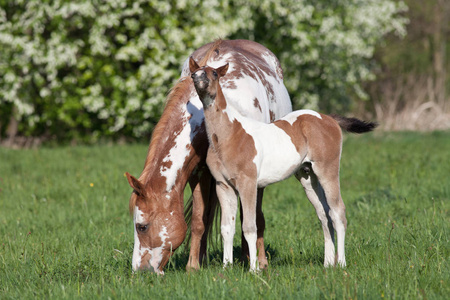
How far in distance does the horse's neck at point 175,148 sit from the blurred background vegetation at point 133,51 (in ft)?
29.1

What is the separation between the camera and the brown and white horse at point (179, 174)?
15.4ft

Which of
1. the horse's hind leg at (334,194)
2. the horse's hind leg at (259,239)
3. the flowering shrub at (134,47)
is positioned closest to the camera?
the horse's hind leg at (334,194)

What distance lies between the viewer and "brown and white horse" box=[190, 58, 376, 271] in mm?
Answer: 4312

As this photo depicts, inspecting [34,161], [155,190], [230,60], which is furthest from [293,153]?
[34,161]

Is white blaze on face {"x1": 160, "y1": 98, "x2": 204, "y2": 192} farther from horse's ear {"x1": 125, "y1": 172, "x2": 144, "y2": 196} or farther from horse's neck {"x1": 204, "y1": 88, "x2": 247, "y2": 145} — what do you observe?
horse's neck {"x1": 204, "y1": 88, "x2": 247, "y2": 145}

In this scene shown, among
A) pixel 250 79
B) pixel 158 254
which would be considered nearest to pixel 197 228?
pixel 158 254

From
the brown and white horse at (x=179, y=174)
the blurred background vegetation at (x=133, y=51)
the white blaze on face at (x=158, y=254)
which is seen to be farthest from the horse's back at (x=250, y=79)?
the blurred background vegetation at (x=133, y=51)

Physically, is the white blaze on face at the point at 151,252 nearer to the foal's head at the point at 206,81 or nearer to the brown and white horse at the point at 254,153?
the brown and white horse at the point at 254,153

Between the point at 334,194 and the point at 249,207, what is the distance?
73 centimetres

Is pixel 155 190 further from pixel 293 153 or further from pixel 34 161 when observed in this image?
pixel 34 161

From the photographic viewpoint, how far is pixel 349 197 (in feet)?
27.0

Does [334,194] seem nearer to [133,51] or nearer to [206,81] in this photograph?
[206,81]

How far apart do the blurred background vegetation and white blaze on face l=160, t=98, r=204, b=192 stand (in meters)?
8.86

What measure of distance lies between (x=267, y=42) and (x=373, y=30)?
9.58 feet
